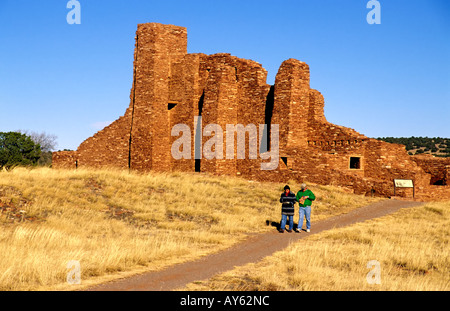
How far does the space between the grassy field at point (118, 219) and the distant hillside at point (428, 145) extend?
4767 cm

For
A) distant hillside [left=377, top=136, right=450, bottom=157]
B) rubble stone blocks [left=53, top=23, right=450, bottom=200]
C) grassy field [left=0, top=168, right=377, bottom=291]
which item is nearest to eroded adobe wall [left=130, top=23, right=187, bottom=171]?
rubble stone blocks [left=53, top=23, right=450, bottom=200]

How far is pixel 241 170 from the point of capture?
1090 inches

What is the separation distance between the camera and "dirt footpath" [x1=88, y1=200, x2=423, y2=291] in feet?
24.8

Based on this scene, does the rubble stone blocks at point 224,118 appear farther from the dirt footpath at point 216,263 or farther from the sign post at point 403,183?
the dirt footpath at point 216,263

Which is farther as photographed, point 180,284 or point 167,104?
point 167,104

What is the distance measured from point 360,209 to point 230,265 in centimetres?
1149

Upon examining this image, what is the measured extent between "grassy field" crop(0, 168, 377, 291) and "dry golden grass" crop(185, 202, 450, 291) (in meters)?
2.01

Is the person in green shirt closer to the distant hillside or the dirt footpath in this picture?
the dirt footpath

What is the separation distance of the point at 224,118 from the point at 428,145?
5058 centimetres

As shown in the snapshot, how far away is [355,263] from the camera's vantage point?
948 cm

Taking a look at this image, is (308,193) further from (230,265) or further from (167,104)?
(167,104)

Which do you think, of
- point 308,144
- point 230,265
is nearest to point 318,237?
point 230,265
